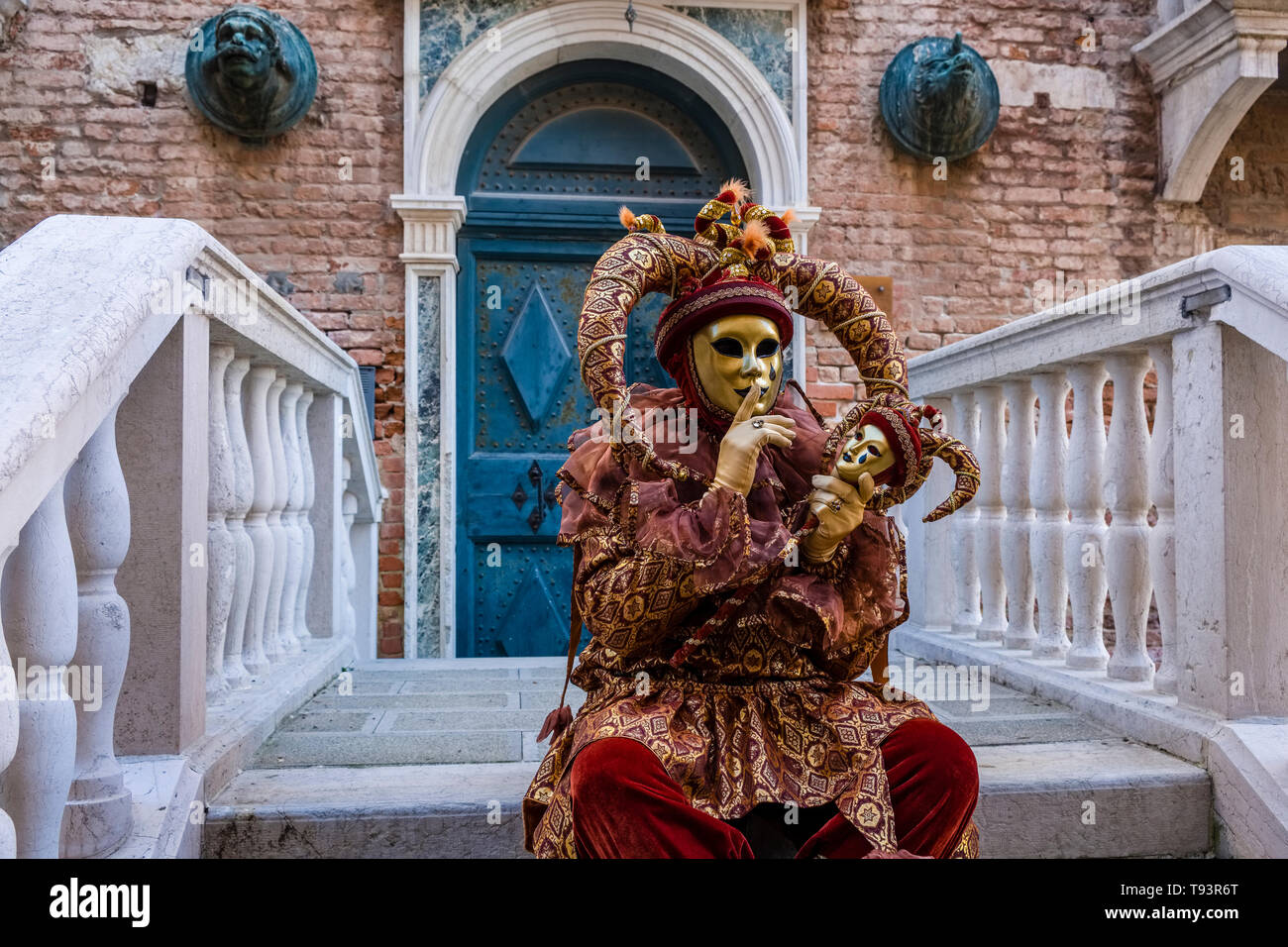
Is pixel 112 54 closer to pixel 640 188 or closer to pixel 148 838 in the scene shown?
pixel 640 188

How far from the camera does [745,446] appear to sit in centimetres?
170

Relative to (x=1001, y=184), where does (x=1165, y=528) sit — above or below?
below

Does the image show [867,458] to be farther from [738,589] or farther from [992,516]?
[992,516]

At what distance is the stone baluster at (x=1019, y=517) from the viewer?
3.20 metres

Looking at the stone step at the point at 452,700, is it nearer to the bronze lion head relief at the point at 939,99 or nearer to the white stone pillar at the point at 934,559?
the white stone pillar at the point at 934,559

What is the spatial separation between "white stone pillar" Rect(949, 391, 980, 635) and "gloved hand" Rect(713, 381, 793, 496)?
1952 mm

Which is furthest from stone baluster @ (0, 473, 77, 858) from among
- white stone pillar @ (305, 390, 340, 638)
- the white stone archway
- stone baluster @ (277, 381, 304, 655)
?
the white stone archway

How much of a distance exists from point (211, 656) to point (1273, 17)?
217 inches

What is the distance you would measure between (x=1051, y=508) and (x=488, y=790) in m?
1.87

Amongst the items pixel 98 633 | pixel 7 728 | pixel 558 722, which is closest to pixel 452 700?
pixel 558 722

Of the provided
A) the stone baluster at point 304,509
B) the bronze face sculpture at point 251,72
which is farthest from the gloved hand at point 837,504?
the bronze face sculpture at point 251,72

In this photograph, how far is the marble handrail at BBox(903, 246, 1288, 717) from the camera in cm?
226

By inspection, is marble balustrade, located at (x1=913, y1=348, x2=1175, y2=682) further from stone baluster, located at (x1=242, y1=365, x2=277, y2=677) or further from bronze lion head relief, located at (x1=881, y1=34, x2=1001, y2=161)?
bronze lion head relief, located at (x1=881, y1=34, x2=1001, y2=161)

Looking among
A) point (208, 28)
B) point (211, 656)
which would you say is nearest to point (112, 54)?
point (208, 28)
